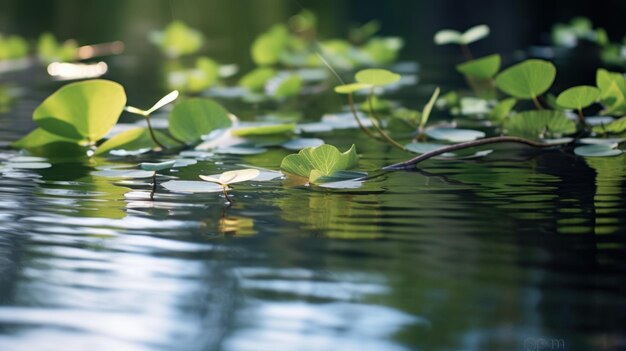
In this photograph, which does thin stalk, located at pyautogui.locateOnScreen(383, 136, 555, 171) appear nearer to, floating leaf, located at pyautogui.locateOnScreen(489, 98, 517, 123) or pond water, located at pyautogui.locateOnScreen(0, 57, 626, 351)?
pond water, located at pyautogui.locateOnScreen(0, 57, 626, 351)

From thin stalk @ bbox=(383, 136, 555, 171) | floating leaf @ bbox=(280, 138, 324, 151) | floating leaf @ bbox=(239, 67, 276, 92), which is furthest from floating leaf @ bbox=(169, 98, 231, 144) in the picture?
floating leaf @ bbox=(239, 67, 276, 92)

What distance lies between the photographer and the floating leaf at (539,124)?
68.1 inches

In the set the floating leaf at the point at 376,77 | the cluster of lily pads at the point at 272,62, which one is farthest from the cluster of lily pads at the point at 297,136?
the cluster of lily pads at the point at 272,62

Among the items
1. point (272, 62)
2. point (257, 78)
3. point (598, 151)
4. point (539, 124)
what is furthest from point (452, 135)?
point (272, 62)

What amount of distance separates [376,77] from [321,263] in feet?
2.28

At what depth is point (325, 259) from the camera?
0.94 m

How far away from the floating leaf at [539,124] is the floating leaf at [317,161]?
504 millimetres

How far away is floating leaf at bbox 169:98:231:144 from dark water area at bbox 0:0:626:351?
132 millimetres

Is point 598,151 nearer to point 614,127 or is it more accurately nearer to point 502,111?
point 614,127

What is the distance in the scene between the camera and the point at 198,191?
130 centimetres

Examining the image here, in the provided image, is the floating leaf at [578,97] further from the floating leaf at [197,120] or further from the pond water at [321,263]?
the floating leaf at [197,120]

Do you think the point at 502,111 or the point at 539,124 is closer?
the point at 539,124

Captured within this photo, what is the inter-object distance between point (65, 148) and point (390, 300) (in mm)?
1048

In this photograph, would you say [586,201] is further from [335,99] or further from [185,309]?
[335,99]
